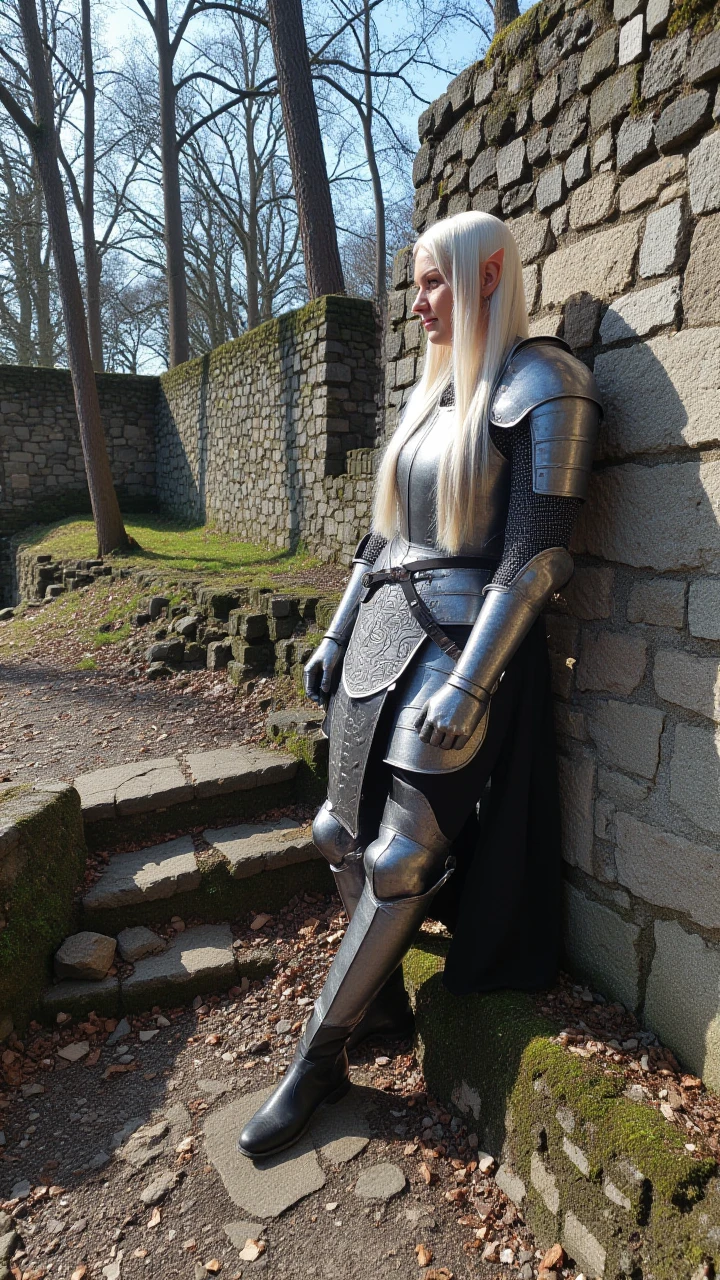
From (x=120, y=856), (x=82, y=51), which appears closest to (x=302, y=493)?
(x=120, y=856)

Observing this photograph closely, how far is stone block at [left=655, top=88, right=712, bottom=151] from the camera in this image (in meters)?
1.60

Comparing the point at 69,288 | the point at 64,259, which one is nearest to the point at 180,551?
the point at 69,288

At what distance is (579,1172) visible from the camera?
153cm

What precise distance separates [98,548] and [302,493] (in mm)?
3132

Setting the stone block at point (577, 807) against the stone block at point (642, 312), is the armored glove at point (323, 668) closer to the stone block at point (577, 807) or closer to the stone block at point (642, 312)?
the stone block at point (577, 807)

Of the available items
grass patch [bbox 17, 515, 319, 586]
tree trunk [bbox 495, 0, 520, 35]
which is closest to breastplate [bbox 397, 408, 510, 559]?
grass patch [bbox 17, 515, 319, 586]

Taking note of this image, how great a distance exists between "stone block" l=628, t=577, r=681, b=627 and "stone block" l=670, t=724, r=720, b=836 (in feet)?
0.79

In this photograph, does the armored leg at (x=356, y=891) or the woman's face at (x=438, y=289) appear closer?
the woman's face at (x=438, y=289)

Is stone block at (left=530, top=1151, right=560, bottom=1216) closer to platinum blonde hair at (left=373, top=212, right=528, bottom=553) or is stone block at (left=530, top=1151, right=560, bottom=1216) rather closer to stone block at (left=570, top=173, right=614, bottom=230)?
platinum blonde hair at (left=373, top=212, right=528, bottom=553)

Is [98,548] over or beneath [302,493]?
beneath

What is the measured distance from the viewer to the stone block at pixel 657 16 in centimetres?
166

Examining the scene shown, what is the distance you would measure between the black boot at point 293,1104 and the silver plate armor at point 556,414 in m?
1.43

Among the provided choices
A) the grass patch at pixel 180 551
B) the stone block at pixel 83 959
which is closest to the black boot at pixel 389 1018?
the stone block at pixel 83 959

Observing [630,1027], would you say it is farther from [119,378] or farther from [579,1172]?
[119,378]
